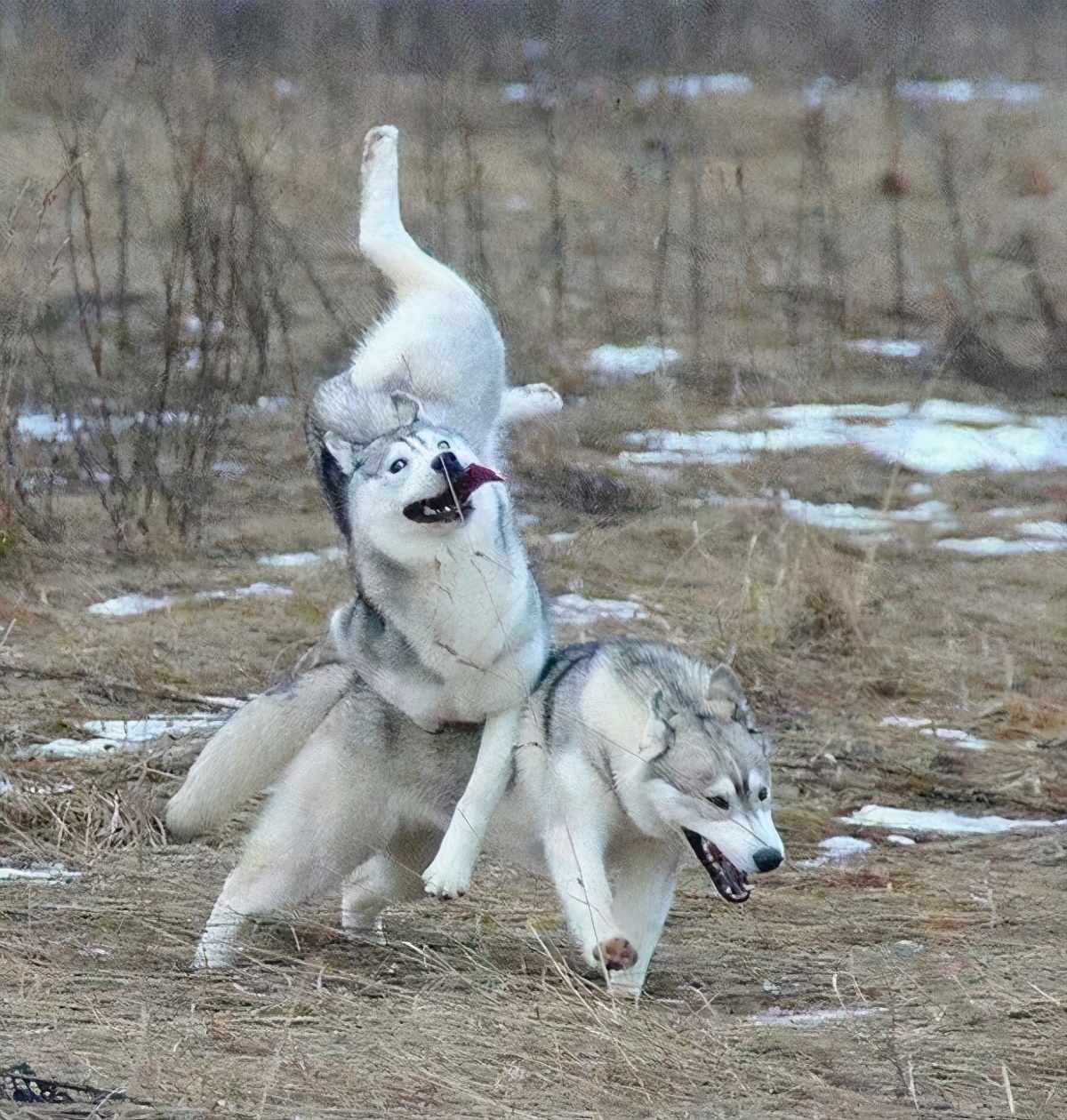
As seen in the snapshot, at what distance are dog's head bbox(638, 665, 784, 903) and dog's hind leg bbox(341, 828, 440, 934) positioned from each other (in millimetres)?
729

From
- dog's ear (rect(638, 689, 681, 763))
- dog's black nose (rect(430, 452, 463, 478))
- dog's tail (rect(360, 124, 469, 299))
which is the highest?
dog's tail (rect(360, 124, 469, 299))

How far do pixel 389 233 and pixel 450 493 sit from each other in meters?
1.18

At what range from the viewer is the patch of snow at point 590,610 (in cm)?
704

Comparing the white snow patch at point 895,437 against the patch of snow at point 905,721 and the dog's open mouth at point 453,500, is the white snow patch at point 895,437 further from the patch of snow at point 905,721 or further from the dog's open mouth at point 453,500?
the dog's open mouth at point 453,500

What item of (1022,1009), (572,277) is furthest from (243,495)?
(1022,1009)

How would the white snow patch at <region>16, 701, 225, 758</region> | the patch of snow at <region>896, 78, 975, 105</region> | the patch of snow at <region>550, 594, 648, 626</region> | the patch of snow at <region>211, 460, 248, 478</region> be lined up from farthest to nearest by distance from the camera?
the patch of snow at <region>896, 78, 975, 105</region>
the patch of snow at <region>211, 460, 248, 478</region>
the patch of snow at <region>550, 594, 648, 626</region>
the white snow patch at <region>16, 701, 225, 758</region>

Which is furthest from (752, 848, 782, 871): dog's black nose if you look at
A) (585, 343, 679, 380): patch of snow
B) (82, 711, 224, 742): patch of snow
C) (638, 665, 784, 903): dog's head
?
(585, 343, 679, 380): patch of snow

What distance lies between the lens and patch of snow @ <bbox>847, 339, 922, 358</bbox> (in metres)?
10.0

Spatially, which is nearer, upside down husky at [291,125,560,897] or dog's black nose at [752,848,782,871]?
dog's black nose at [752,848,782,871]

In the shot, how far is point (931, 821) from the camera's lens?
5750 mm

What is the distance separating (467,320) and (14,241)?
15.4ft

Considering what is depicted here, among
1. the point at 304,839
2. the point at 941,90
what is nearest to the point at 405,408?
the point at 304,839

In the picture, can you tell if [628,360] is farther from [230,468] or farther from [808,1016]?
[808,1016]

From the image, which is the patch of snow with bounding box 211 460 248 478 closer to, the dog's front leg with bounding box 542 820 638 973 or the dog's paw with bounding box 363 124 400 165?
the dog's paw with bounding box 363 124 400 165
